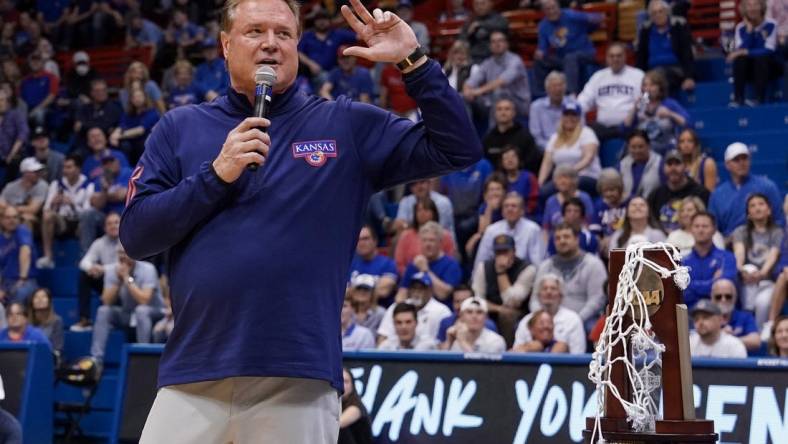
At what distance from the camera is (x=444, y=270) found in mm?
12984

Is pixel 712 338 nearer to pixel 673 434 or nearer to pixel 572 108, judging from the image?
pixel 572 108

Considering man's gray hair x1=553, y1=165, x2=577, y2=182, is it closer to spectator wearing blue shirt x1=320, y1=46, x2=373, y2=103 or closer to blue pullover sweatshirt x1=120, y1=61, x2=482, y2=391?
spectator wearing blue shirt x1=320, y1=46, x2=373, y2=103

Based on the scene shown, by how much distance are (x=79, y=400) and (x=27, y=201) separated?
422cm

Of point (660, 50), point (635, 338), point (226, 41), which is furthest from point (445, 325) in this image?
point (226, 41)

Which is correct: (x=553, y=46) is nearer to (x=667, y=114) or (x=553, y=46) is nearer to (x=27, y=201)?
(x=667, y=114)

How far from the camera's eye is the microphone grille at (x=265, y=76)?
3629mm

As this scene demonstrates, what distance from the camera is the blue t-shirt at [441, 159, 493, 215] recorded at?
1428 centimetres

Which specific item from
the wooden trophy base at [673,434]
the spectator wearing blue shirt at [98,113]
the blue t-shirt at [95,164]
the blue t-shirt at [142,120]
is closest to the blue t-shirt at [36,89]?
the spectator wearing blue shirt at [98,113]

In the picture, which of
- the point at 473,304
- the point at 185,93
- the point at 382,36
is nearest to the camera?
the point at 382,36

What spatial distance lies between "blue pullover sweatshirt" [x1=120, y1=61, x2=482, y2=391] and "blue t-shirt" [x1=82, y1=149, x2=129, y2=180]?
13.3m

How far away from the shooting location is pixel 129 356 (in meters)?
9.98

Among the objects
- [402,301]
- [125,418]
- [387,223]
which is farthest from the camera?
[387,223]

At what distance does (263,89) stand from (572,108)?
1077 centimetres

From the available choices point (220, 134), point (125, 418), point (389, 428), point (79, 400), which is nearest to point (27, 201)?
point (79, 400)
